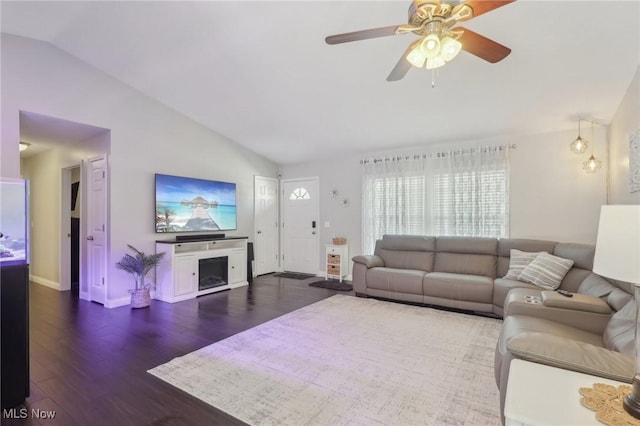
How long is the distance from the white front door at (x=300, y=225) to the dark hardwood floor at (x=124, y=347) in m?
1.39

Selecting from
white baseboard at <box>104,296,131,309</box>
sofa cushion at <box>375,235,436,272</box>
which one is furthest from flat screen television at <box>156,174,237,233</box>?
sofa cushion at <box>375,235,436,272</box>

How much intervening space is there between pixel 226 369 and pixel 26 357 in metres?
1.34

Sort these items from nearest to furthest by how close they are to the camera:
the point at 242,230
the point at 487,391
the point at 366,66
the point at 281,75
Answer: the point at 487,391 < the point at 366,66 < the point at 281,75 < the point at 242,230

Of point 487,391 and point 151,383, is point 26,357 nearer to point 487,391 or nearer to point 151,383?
point 151,383

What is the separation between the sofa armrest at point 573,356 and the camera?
1.35 m

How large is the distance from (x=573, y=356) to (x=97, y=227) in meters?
5.56

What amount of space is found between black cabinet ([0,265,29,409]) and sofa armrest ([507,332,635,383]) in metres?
3.04

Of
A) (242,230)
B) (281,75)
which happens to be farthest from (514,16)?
(242,230)

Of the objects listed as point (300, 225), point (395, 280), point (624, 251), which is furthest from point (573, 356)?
point (300, 225)

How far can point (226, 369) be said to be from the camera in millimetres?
2578

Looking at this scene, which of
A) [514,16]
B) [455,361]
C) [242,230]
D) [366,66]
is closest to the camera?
[514,16]

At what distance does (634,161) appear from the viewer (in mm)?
2877

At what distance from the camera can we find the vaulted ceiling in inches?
106

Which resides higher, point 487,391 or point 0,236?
point 0,236
